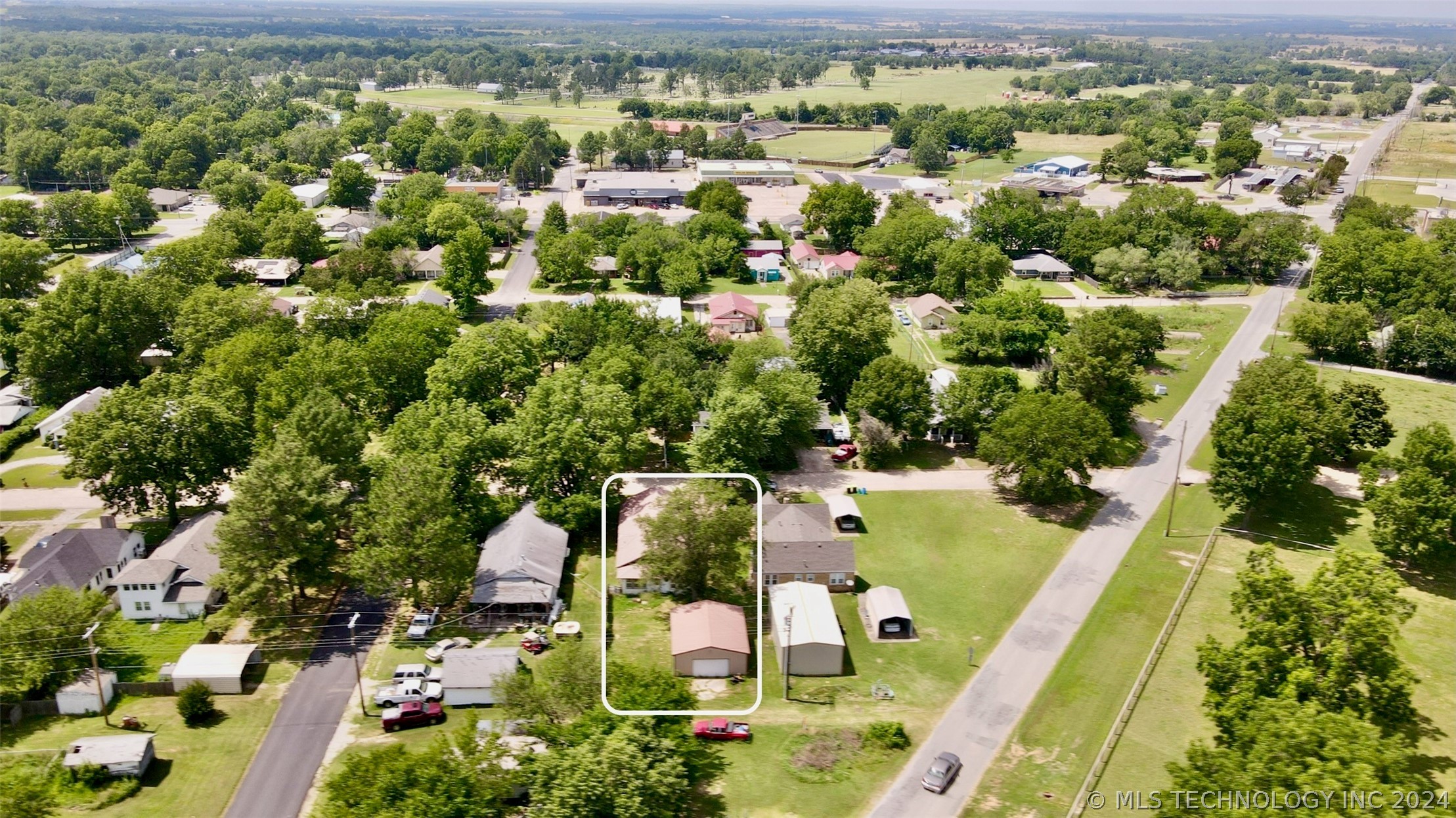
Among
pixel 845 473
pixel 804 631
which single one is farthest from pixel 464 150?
pixel 804 631

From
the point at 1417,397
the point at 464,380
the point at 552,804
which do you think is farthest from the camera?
the point at 1417,397

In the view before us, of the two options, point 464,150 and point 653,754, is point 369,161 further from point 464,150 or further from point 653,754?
point 653,754

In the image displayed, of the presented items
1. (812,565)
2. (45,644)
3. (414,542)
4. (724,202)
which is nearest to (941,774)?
(812,565)

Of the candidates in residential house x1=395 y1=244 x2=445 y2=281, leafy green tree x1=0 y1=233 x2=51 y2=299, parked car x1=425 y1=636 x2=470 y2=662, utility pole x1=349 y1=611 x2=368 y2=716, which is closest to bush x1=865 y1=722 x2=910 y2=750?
parked car x1=425 y1=636 x2=470 y2=662

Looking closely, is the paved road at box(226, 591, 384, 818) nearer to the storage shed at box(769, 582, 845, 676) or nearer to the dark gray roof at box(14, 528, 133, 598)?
the dark gray roof at box(14, 528, 133, 598)

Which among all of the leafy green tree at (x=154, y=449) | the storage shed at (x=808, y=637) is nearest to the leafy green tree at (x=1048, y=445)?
the storage shed at (x=808, y=637)

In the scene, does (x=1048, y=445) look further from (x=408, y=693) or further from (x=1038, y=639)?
(x=408, y=693)

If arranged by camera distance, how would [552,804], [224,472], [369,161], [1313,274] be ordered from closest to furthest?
[552,804] → [224,472] → [1313,274] → [369,161]
